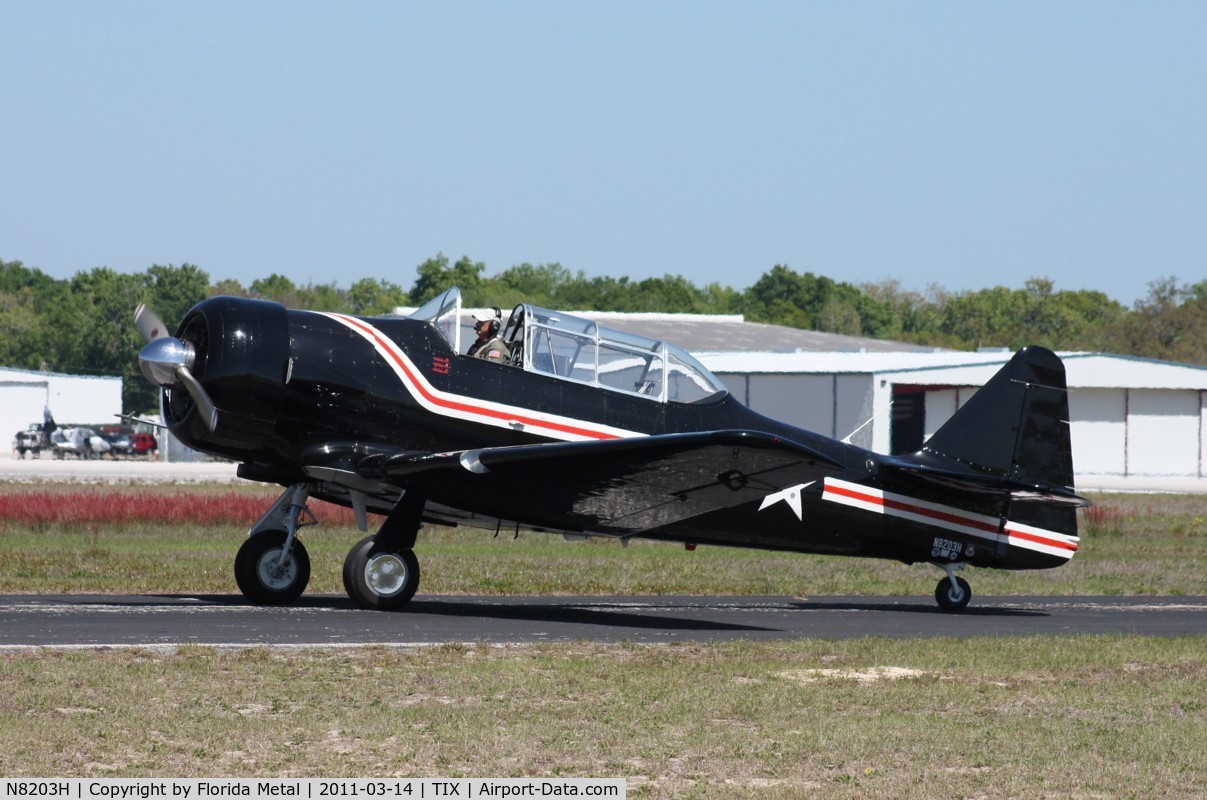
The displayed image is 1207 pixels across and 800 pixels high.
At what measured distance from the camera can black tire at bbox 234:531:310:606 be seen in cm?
1491

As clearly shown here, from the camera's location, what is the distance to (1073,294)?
156500mm

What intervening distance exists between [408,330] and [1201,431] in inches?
2341

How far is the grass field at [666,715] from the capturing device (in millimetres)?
7648

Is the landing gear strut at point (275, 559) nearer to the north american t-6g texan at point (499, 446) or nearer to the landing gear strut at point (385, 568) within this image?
the north american t-6g texan at point (499, 446)

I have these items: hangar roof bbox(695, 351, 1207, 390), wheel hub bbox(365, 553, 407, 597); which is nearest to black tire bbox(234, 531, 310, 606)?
wheel hub bbox(365, 553, 407, 597)

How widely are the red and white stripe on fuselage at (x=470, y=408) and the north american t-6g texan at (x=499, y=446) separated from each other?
0.05 ft

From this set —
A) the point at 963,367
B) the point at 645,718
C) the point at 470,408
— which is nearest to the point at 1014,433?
the point at 470,408

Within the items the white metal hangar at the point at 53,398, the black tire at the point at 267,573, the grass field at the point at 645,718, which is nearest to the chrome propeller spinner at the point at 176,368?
the black tire at the point at 267,573

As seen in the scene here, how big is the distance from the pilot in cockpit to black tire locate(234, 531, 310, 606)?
2.62m

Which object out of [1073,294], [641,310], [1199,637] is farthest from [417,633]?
[1073,294]

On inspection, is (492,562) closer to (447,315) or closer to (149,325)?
(447,315)

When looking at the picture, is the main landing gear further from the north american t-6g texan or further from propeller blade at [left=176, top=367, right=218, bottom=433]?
propeller blade at [left=176, top=367, right=218, bottom=433]

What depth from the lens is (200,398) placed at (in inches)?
533

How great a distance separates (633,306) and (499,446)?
403 ft
